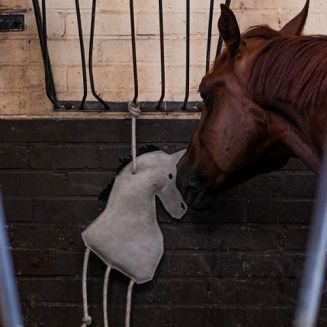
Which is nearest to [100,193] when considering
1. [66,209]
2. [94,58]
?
[66,209]

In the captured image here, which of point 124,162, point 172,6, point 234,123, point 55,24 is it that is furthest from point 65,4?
point 234,123

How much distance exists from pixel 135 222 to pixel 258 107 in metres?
0.68

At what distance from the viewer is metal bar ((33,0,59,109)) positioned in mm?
1797

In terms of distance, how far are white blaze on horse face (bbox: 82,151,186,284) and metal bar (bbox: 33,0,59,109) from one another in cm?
34

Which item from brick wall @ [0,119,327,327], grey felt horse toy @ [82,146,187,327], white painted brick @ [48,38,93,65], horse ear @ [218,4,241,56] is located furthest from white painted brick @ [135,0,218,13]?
horse ear @ [218,4,241,56]

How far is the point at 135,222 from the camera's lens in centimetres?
179

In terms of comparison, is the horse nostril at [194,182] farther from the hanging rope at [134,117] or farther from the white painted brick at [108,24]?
the white painted brick at [108,24]

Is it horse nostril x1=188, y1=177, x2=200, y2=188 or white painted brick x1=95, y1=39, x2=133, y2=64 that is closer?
horse nostril x1=188, y1=177, x2=200, y2=188

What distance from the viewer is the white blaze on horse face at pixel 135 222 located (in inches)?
70.3

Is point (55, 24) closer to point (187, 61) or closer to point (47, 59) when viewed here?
point (47, 59)

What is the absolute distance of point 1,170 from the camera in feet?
6.20

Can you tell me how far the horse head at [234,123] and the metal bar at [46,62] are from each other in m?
0.59

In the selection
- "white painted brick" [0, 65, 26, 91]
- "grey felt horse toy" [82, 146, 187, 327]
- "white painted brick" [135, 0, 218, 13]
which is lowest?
"grey felt horse toy" [82, 146, 187, 327]

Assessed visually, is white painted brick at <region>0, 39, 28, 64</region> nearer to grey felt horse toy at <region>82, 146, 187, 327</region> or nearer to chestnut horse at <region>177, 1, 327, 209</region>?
grey felt horse toy at <region>82, 146, 187, 327</region>
